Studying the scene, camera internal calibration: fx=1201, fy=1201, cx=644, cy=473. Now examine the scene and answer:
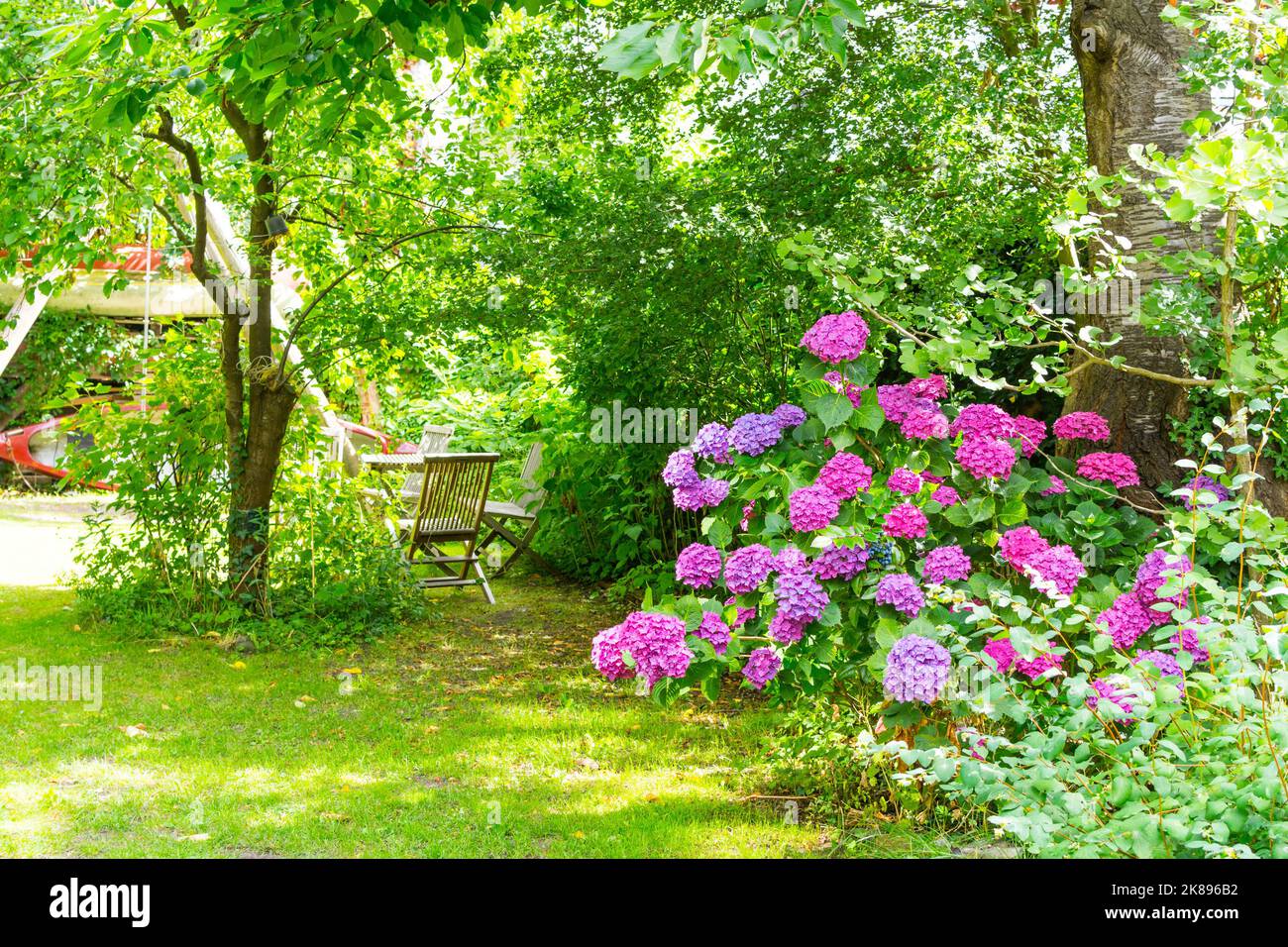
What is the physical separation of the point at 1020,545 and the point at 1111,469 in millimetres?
603

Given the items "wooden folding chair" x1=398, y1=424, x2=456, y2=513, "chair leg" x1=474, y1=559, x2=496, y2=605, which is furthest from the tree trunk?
"wooden folding chair" x1=398, y1=424, x2=456, y2=513

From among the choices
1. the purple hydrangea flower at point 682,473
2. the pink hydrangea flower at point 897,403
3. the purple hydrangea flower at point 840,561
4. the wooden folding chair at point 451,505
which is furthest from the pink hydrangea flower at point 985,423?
the wooden folding chair at point 451,505

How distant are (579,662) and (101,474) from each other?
3243 millimetres

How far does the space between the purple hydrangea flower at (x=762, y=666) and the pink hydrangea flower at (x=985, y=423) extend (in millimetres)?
954

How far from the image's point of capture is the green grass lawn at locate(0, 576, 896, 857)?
13.5ft

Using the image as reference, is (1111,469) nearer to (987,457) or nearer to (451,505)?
(987,457)

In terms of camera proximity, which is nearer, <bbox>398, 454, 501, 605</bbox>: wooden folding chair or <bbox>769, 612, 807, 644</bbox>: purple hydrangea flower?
<bbox>769, 612, 807, 644</bbox>: purple hydrangea flower

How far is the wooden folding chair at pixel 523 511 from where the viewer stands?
9.91m

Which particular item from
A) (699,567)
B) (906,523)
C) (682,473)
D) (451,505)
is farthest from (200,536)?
(906,523)

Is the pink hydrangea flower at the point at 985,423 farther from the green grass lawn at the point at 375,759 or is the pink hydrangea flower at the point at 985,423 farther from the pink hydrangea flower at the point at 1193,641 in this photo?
the green grass lawn at the point at 375,759

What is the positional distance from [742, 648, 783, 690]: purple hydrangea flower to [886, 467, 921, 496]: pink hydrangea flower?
2.13 feet

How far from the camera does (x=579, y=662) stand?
7.15 meters

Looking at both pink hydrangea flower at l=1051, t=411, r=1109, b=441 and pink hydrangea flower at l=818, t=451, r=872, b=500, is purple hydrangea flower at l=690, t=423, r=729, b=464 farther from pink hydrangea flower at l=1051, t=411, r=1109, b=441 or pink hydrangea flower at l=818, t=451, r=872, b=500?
pink hydrangea flower at l=1051, t=411, r=1109, b=441
